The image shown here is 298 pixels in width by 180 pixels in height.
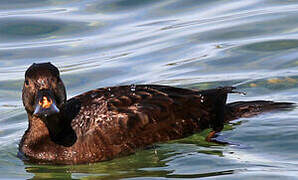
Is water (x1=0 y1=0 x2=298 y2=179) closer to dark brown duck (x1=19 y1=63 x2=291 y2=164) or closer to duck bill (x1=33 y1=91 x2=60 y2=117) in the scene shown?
dark brown duck (x1=19 y1=63 x2=291 y2=164)

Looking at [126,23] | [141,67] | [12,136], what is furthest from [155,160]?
[126,23]

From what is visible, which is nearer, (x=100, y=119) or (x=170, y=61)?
(x=100, y=119)

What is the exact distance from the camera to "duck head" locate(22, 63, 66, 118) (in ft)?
24.3

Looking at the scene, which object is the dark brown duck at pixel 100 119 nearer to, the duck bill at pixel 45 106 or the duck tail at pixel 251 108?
the duck bill at pixel 45 106

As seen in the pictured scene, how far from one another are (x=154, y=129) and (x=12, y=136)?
195 centimetres

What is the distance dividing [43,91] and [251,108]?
8.42ft

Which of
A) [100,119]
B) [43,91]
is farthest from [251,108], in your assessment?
[43,91]

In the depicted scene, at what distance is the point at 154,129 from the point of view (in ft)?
26.3

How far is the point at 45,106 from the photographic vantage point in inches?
290

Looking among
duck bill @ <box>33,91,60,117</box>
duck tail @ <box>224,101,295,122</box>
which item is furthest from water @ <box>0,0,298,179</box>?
duck bill @ <box>33,91,60,117</box>

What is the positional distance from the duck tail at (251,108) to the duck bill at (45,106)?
7.31 feet

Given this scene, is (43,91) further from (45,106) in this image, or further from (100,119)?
(100,119)

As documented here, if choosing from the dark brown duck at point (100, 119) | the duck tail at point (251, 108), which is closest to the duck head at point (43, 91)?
the dark brown duck at point (100, 119)

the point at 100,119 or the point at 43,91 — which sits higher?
the point at 43,91
